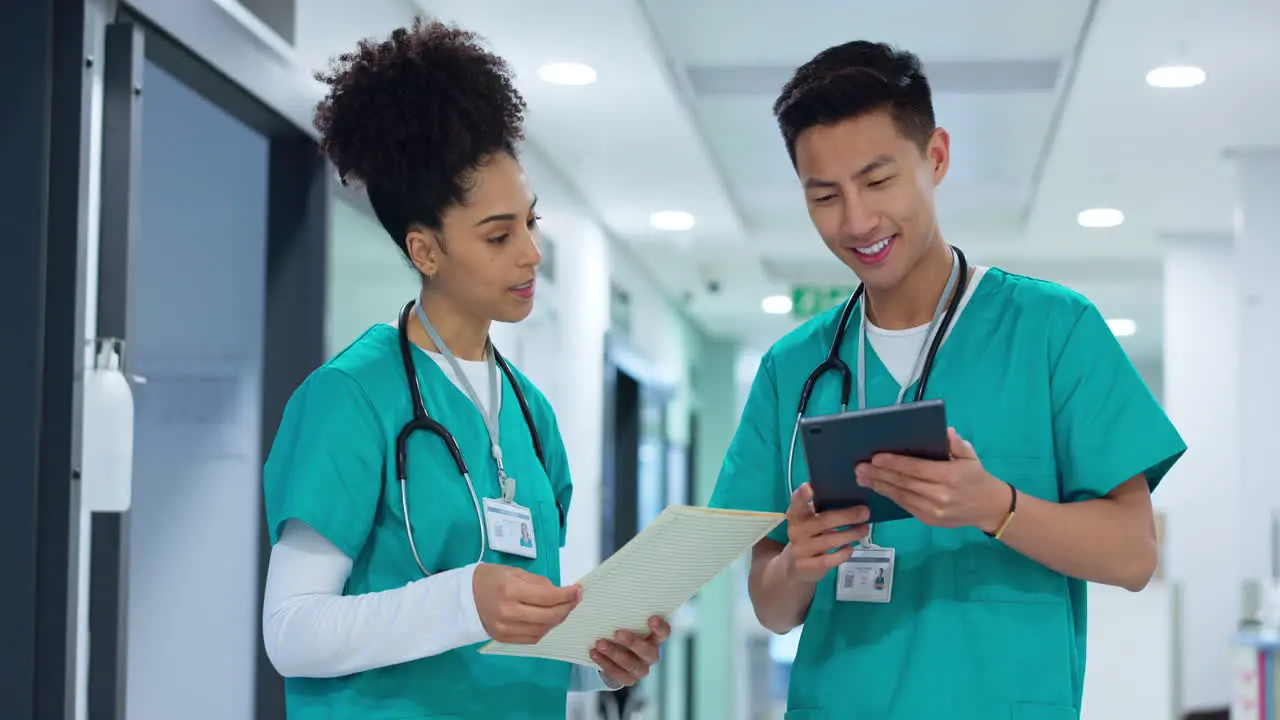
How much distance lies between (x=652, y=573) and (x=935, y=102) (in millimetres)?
5044

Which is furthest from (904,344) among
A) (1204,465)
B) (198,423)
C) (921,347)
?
(1204,465)

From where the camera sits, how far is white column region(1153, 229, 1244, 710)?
24.4 ft

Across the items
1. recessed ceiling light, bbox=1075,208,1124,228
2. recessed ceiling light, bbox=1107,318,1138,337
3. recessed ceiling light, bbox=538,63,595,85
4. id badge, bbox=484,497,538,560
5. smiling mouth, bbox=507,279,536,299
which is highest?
recessed ceiling light, bbox=1075,208,1124,228

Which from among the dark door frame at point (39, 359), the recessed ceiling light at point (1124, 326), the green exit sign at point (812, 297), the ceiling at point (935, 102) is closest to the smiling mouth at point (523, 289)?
the dark door frame at point (39, 359)

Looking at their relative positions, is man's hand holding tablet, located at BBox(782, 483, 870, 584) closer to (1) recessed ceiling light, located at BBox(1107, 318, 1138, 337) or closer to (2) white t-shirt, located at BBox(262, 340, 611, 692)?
(2) white t-shirt, located at BBox(262, 340, 611, 692)

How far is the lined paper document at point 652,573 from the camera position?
4.53 feet

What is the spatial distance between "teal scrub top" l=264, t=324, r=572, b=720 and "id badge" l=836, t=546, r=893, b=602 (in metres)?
0.39

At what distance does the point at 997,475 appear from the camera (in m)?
1.63

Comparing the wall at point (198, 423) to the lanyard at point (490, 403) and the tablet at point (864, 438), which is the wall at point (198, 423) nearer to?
the lanyard at point (490, 403)

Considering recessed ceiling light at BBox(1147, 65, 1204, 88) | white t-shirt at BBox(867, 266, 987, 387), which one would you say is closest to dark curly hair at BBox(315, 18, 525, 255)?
white t-shirt at BBox(867, 266, 987, 387)

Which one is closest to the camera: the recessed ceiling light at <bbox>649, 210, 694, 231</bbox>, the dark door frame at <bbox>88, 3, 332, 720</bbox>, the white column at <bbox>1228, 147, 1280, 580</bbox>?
the dark door frame at <bbox>88, 3, 332, 720</bbox>

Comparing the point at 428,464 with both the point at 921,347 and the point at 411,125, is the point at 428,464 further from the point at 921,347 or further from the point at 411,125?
the point at 921,347

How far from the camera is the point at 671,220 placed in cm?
745

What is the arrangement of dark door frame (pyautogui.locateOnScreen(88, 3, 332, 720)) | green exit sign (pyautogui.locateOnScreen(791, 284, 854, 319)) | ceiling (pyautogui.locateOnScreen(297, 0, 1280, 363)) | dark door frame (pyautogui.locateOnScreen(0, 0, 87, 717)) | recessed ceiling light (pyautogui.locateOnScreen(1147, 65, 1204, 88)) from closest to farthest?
dark door frame (pyautogui.locateOnScreen(0, 0, 87, 717)) → dark door frame (pyautogui.locateOnScreen(88, 3, 332, 720)) → ceiling (pyautogui.locateOnScreen(297, 0, 1280, 363)) → recessed ceiling light (pyautogui.locateOnScreen(1147, 65, 1204, 88)) → green exit sign (pyautogui.locateOnScreen(791, 284, 854, 319))
